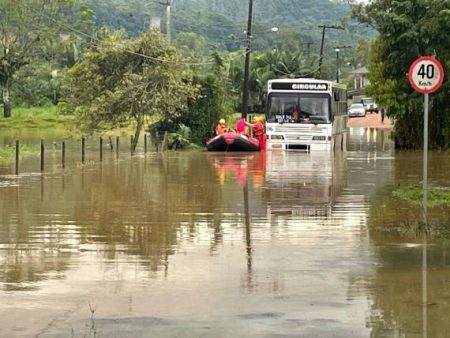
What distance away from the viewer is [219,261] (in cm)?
1042

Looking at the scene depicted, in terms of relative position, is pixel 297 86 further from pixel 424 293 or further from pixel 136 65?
pixel 424 293

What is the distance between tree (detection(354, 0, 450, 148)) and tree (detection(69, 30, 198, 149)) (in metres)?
9.04

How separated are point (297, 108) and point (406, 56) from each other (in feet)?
15.3

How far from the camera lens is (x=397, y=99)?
34.5 metres

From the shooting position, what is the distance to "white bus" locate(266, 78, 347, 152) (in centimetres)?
3425

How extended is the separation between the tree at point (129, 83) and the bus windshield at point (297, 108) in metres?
6.69

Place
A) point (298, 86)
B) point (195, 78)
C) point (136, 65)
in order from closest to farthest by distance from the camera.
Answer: point (298, 86) → point (136, 65) → point (195, 78)

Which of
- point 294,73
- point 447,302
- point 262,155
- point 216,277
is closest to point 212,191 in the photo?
point 216,277

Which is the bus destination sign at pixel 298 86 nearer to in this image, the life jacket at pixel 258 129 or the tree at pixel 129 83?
the life jacket at pixel 258 129

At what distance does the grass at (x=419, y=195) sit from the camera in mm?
15461

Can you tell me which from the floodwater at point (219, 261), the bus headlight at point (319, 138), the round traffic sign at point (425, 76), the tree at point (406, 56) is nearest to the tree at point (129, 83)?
the bus headlight at point (319, 138)

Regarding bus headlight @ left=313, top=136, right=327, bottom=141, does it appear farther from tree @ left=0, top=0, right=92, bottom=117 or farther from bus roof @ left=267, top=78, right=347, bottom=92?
tree @ left=0, top=0, right=92, bottom=117

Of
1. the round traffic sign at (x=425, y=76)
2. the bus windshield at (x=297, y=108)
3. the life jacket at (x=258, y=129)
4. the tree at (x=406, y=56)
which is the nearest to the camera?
the round traffic sign at (x=425, y=76)

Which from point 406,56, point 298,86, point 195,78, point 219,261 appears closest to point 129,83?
point 195,78
